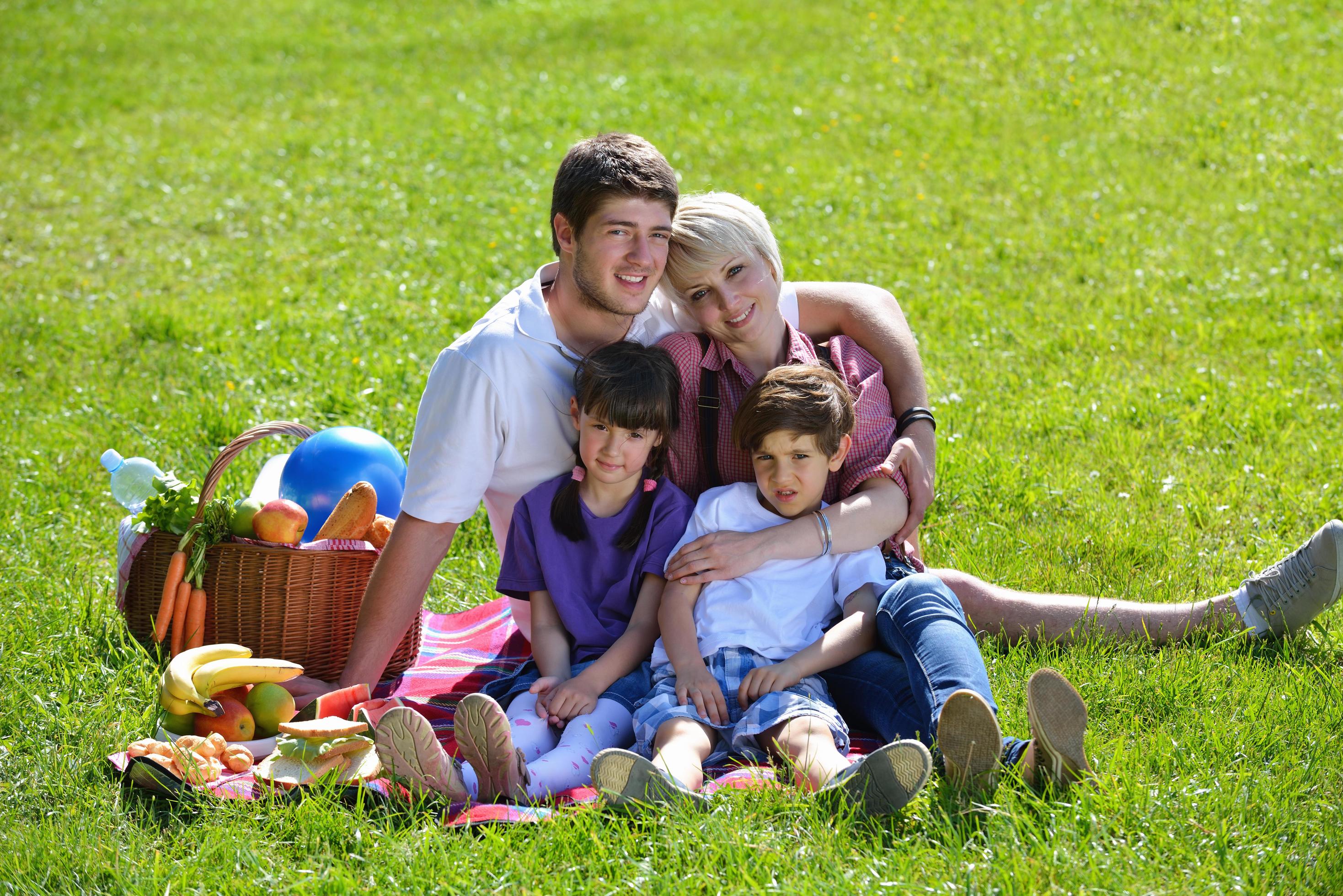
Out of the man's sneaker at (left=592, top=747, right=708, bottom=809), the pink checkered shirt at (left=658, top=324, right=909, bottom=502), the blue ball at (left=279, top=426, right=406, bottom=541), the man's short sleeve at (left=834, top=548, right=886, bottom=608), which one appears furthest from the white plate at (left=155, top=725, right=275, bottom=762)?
the man's short sleeve at (left=834, top=548, right=886, bottom=608)

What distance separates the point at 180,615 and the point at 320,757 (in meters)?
1.06

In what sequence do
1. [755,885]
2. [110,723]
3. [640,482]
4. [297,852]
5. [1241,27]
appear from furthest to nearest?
[1241,27]
[640,482]
[110,723]
[297,852]
[755,885]

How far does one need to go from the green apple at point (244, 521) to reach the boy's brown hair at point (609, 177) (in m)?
1.50

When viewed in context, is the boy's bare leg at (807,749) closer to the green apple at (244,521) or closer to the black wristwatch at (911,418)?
the black wristwatch at (911,418)

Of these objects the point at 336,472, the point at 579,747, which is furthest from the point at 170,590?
the point at 579,747

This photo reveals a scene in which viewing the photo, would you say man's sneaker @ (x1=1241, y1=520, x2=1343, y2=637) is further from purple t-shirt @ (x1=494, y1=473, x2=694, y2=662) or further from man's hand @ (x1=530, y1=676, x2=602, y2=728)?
man's hand @ (x1=530, y1=676, x2=602, y2=728)

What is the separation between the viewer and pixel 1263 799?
3.06 meters

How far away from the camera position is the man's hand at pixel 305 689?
12.7 ft

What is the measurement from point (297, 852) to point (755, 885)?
1243 millimetres

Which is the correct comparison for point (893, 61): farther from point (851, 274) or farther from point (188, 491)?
point (188, 491)

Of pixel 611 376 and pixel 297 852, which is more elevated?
pixel 611 376

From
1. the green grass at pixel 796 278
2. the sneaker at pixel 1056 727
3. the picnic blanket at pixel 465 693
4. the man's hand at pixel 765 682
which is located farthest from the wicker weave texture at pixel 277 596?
the sneaker at pixel 1056 727

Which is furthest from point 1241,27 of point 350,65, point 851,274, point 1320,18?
point 350,65

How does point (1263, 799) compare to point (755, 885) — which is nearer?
point (755, 885)
